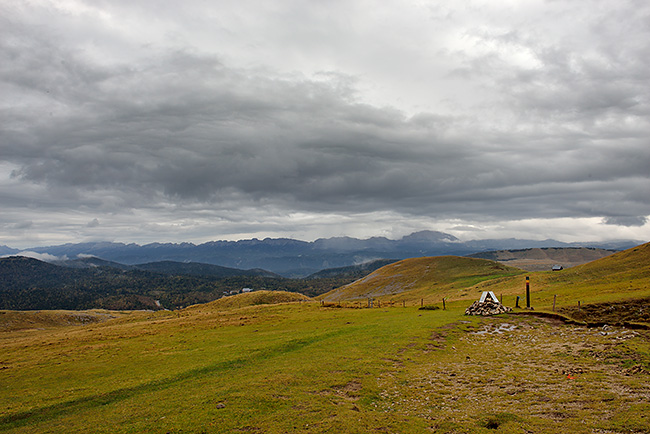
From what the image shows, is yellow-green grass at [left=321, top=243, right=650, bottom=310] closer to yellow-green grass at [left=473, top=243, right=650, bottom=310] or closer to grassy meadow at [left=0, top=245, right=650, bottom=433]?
yellow-green grass at [left=473, top=243, right=650, bottom=310]

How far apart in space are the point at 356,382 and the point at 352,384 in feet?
1.24

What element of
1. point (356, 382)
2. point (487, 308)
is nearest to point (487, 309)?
point (487, 308)

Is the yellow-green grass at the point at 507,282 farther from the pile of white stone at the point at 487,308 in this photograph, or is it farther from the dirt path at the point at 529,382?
the dirt path at the point at 529,382

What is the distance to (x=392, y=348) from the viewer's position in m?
28.5

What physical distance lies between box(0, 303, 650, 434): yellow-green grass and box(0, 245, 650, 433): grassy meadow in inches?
4.0

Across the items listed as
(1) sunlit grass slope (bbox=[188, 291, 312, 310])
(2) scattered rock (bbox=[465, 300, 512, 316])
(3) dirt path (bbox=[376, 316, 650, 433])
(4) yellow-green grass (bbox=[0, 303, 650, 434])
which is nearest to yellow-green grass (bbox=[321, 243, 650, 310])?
(2) scattered rock (bbox=[465, 300, 512, 316])

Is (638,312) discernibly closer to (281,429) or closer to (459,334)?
(459,334)

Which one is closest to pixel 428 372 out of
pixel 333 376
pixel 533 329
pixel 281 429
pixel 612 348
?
pixel 333 376

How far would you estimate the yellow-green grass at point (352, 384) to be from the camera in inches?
585

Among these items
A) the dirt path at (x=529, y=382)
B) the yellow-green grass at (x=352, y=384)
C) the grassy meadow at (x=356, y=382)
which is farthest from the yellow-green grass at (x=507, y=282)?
the yellow-green grass at (x=352, y=384)

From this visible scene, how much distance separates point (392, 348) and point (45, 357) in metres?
36.4

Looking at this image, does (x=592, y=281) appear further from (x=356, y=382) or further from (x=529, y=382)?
(x=356, y=382)

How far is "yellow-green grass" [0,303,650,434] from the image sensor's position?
14.9 metres

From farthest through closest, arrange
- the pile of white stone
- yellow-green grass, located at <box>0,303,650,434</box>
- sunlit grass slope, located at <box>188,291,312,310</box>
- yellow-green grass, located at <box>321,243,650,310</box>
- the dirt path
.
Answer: sunlit grass slope, located at <box>188,291,312,310</box> < yellow-green grass, located at <box>321,243,650,310</box> < the pile of white stone < yellow-green grass, located at <box>0,303,650,434</box> < the dirt path
